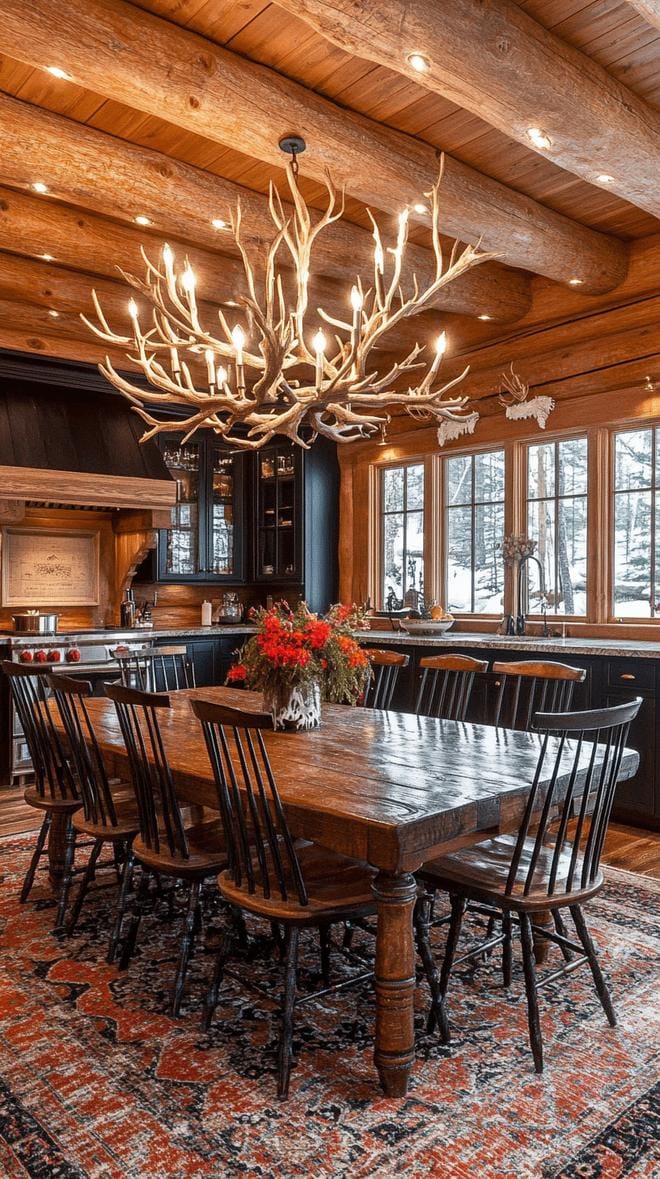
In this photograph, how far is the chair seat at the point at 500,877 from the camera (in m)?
2.14

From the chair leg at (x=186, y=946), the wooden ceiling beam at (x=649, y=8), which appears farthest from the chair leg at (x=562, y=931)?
the wooden ceiling beam at (x=649, y=8)

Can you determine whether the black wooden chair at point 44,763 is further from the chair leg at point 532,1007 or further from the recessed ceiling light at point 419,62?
the recessed ceiling light at point 419,62

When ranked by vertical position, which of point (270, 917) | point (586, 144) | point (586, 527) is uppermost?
point (586, 144)

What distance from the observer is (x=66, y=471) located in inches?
221

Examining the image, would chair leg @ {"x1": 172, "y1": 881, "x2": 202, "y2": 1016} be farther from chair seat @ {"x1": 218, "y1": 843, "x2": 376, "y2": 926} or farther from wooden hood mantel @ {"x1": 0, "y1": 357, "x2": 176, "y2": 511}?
wooden hood mantel @ {"x1": 0, "y1": 357, "x2": 176, "y2": 511}

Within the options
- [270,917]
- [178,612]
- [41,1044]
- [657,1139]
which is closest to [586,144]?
[270,917]

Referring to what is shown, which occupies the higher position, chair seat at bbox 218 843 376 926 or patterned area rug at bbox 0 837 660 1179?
chair seat at bbox 218 843 376 926

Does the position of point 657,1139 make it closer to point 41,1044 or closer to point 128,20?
point 41,1044

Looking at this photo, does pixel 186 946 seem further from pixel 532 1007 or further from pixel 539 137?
pixel 539 137

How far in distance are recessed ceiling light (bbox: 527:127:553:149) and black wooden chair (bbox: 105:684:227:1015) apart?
2445 millimetres

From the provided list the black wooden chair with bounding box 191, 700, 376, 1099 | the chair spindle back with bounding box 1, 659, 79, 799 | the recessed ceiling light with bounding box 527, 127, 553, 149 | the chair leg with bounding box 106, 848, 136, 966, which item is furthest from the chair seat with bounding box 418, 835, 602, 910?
the recessed ceiling light with bounding box 527, 127, 553, 149

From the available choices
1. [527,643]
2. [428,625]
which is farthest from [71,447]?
[527,643]

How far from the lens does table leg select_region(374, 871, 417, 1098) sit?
2.00 metres

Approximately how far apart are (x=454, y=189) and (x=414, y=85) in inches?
26.1
